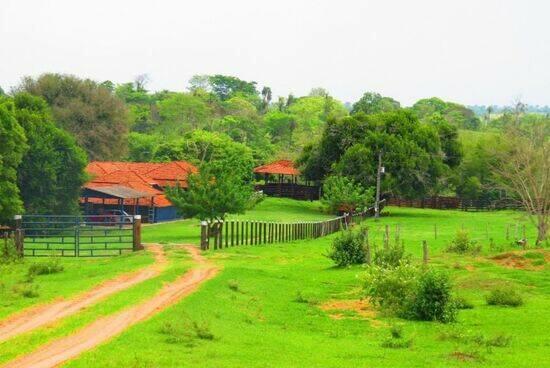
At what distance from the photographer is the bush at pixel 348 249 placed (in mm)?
33406

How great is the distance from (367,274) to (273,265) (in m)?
10.6

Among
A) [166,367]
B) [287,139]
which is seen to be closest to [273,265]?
[166,367]

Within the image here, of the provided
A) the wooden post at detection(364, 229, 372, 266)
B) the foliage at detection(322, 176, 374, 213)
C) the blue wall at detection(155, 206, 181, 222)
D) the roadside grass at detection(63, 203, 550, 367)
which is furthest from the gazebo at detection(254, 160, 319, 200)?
the wooden post at detection(364, 229, 372, 266)

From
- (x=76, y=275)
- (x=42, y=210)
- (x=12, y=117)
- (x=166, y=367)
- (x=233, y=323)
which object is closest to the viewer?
(x=166, y=367)

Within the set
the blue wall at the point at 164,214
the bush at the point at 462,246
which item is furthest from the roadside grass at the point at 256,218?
the bush at the point at 462,246

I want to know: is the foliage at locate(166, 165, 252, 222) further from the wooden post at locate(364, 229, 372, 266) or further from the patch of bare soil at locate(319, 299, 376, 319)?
the patch of bare soil at locate(319, 299, 376, 319)

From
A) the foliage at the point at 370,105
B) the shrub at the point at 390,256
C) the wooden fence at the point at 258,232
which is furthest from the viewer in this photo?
the foliage at the point at 370,105

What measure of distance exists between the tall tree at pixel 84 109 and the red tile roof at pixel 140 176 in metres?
Result: 3.79

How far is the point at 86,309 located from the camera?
21094 mm

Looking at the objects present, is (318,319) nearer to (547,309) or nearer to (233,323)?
(233,323)

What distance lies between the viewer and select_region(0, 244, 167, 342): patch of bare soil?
62.0 feet

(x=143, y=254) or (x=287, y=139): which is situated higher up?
(x=287, y=139)

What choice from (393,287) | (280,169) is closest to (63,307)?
(393,287)

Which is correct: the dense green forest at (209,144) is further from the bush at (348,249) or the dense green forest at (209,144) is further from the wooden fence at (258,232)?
the bush at (348,249)
